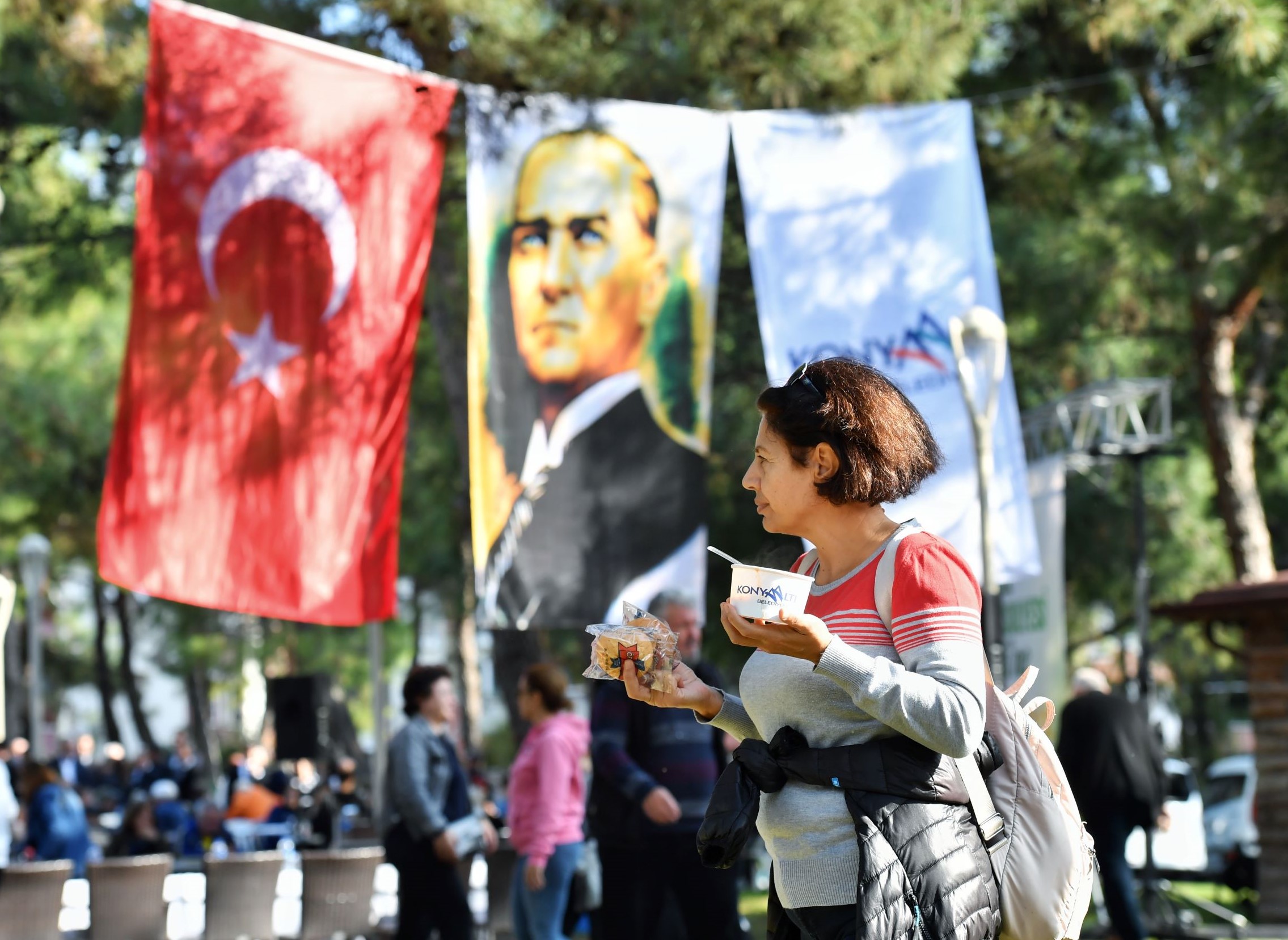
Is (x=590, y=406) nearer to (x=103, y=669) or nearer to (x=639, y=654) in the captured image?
(x=639, y=654)

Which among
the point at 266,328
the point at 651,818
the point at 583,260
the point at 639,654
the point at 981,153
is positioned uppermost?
the point at 981,153

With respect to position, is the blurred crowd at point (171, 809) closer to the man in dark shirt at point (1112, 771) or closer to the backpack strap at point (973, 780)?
the man in dark shirt at point (1112, 771)

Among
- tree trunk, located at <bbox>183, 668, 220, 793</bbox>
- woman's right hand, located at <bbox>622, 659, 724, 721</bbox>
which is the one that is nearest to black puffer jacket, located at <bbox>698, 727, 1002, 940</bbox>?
woman's right hand, located at <bbox>622, 659, 724, 721</bbox>

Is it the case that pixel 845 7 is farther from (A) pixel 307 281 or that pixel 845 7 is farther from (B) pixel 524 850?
(B) pixel 524 850

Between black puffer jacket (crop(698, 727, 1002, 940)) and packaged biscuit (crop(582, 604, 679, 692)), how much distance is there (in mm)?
236

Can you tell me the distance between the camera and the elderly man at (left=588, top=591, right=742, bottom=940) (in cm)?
632

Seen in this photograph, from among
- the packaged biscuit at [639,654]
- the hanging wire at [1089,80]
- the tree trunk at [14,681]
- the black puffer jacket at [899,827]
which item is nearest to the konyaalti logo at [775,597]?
the black puffer jacket at [899,827]

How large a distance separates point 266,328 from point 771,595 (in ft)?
19.9

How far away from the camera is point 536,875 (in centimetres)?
701

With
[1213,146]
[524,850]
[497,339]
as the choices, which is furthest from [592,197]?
[1213,146]

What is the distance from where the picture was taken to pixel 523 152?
916 cm

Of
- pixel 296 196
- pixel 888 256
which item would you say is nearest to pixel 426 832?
pixel 296 196

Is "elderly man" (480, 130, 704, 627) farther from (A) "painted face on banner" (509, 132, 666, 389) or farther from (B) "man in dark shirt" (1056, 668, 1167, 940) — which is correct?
(B) "man in dark shirt" (1056, 668, 1167, 940)

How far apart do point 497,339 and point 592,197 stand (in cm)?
103
